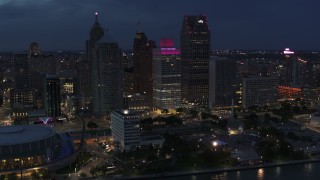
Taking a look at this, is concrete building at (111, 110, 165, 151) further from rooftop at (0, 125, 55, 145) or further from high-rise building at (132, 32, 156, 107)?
high-rise building at (132, 32, 156, 107)

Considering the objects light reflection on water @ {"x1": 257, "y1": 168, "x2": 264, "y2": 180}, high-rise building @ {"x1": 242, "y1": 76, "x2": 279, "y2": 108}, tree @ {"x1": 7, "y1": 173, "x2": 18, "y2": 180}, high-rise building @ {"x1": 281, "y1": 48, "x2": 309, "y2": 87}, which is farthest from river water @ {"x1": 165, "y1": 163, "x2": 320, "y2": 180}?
high-rise building @ {"x1": 281, "y1": 48, "x2": 309, "y2": 87}

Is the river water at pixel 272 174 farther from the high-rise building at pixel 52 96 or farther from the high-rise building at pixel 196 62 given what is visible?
the high-rise building at pixel 196 62

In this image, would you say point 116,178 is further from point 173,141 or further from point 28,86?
point 28,86

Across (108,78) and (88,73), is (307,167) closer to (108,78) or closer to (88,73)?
(108,78)

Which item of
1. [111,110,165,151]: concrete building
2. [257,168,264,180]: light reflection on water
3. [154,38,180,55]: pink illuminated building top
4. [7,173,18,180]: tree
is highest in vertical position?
[154,38,180,55]: pink illuminated building top

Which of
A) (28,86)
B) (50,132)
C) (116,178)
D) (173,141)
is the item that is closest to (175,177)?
(116,178)

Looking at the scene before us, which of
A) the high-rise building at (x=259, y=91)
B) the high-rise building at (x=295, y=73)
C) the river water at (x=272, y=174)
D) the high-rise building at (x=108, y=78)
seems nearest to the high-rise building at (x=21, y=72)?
the high-rise building at (x=108, y=78)
